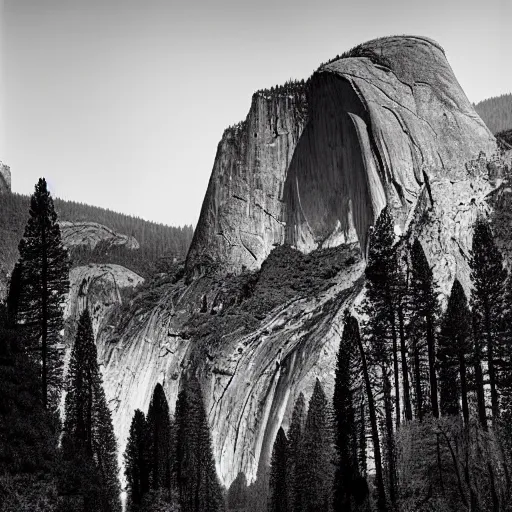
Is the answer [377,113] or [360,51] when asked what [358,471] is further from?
[360,51]

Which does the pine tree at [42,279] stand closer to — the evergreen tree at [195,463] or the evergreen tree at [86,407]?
the evergreen tree at [86,407]

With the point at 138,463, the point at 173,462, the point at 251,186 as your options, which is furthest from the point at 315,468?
the point at 251,186

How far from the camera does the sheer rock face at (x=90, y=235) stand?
147500 millimetres

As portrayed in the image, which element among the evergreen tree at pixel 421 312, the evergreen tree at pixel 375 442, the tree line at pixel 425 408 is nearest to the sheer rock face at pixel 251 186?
the tree line at pixel 425 408

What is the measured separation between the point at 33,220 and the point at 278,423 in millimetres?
26775

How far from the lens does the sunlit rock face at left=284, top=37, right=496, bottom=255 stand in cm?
6700

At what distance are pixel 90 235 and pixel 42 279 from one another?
11278 centimetres

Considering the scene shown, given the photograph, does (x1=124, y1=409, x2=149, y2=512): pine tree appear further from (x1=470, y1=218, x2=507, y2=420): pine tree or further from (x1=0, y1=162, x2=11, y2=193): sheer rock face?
(x1=0, y1=162, x2=11, y2=193): sheer rock face

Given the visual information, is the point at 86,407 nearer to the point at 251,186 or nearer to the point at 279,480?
the point at 279,480

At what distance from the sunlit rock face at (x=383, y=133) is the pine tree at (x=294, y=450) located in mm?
15368

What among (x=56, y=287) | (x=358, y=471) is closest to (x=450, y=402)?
(x=358, y=471)

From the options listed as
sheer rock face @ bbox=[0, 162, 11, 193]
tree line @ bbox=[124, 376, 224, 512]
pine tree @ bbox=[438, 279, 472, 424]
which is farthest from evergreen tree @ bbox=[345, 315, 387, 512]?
sheer rock face @ bbox=[0, 162, 11, 193]

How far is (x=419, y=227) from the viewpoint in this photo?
61469 mm

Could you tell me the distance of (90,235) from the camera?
151750 millimetres
